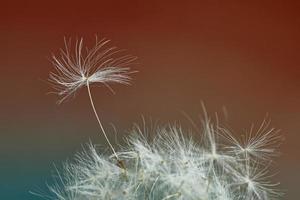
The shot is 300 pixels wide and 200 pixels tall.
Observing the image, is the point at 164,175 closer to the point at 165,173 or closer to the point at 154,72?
the point at 165,173

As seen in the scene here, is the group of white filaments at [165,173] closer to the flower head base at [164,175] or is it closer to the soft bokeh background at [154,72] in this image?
the flower head base at [164,175]

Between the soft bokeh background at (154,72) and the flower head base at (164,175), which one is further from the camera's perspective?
the soft bokeh background at (154,72)

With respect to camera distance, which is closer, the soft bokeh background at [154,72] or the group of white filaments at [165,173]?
the group of white filaments at [165,173]

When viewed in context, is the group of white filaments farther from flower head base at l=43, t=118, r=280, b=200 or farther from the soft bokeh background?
the soft bokeh background

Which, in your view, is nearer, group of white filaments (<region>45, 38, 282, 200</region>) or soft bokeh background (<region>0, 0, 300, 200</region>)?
group of white filaments (<region>45, 38, 282, 200</region>)

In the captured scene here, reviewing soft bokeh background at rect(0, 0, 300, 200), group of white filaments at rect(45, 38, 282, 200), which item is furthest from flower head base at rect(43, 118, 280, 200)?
soft bokeh background at rect(0, 0, 300, 200)

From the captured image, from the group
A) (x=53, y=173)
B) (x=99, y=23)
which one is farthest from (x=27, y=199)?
(x=99, y=23)

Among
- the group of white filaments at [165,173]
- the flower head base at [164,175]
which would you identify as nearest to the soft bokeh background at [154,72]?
the group of white filaments at [165,173]

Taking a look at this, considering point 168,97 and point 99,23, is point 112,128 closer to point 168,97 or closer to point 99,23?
point 168,97
